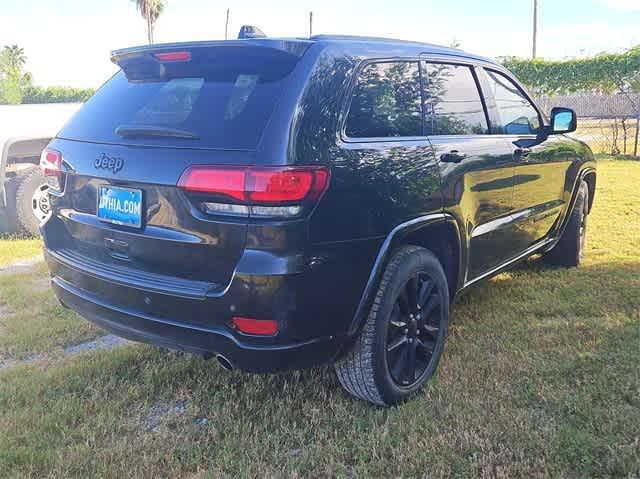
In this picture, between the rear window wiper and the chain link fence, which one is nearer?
the rear window wiper

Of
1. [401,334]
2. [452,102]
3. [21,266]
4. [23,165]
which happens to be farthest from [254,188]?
[23,165]

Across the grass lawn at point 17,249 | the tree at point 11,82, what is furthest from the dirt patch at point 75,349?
the tree at point 11,82

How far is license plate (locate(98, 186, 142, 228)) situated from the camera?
2502 millimetres

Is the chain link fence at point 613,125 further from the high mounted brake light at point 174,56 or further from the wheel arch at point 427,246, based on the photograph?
the high mounted brake light at point 174,56

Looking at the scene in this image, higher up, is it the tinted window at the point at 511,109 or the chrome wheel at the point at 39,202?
the tinted window at the point at 511,109

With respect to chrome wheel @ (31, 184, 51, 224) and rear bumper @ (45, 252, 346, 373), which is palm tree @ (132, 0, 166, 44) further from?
rear bumper @ (45, 252, 346, 373)

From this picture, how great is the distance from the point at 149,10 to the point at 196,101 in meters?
52.5

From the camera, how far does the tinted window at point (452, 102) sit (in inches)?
126

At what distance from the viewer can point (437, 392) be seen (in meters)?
3.05

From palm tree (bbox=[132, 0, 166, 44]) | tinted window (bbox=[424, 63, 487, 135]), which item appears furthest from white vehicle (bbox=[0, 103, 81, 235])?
palm tree (bbox=[132, 0, 166, 44])

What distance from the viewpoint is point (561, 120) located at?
443 cm

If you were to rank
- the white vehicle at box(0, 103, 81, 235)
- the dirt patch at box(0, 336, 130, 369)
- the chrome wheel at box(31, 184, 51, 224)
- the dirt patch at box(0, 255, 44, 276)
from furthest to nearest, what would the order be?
the chrome wheel at box(31, 184, 51, 224), the white vehicle at box(0, 103, 81, 235), the dirt patch at box(0, 255, 44, 276), the dirt patch at box(0, 336, 130, 369)

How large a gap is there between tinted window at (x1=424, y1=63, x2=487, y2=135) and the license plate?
1521 millimetres

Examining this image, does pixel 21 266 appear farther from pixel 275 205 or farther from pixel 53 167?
pixel 275 205
